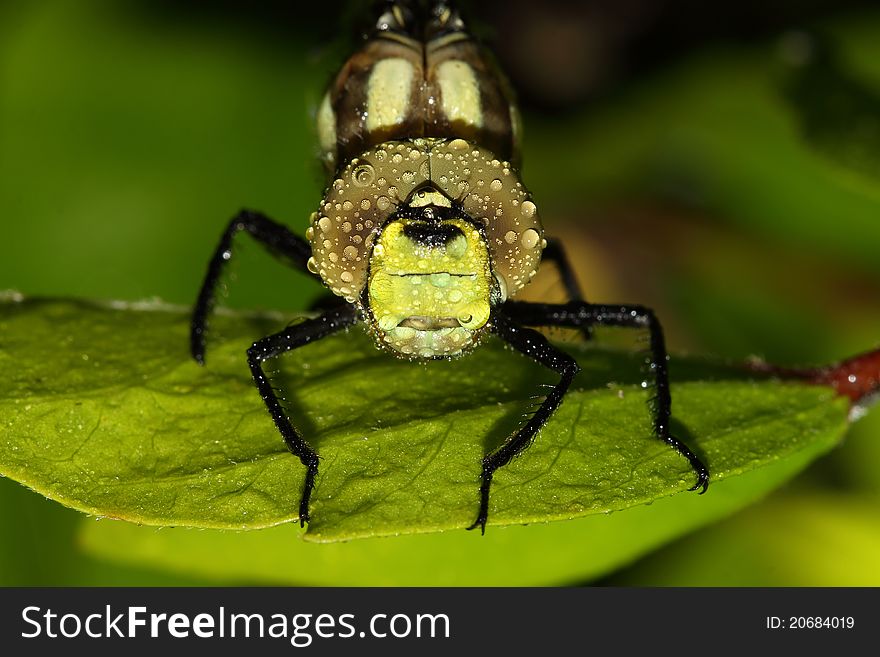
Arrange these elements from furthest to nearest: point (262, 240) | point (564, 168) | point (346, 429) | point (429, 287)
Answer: point (564, 168), point (262, 240), point (429, 287), point (346, 429)

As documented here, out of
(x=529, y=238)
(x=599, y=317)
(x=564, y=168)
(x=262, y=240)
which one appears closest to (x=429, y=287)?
(x=529, y=238)

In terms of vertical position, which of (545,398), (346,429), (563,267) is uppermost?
(563,267)

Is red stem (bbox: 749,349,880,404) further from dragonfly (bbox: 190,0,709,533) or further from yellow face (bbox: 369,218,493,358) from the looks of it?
yellow face (bbox: 369,218,493,358)

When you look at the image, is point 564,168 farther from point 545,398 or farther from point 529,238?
point 545,398

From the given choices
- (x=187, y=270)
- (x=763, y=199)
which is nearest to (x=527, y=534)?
(x=187, y=270)

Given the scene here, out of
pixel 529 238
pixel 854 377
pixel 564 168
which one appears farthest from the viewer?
pixel 564 168

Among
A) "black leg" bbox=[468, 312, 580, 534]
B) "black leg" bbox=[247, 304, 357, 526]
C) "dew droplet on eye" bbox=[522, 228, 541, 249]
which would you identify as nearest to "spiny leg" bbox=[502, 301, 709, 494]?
"black leg" bbox=[468, 312, 580, 534]
